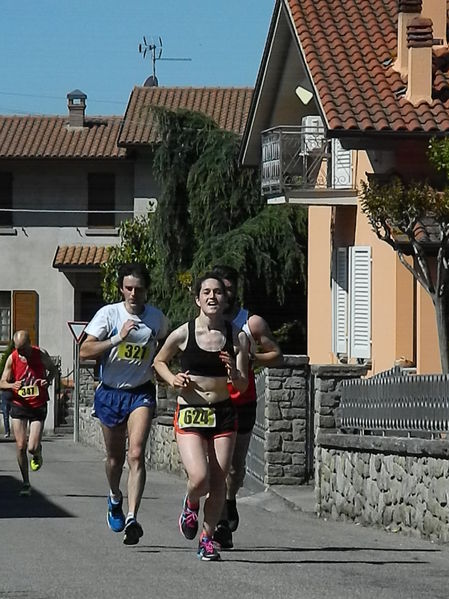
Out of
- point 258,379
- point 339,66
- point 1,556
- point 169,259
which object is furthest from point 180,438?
point 169,259

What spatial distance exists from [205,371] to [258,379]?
8913 mm

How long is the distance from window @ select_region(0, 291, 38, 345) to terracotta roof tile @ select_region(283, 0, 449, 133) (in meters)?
26.1

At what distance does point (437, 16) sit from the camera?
24812 mm

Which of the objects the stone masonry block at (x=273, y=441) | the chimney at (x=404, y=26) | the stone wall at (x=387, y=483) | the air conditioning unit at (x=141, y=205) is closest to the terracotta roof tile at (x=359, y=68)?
the chimney at (x=404, y=26)

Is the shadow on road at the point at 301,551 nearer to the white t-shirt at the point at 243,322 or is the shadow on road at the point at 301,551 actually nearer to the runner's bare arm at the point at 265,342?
the runner's bare arm at the point at 265,342

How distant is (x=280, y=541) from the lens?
12.2 meters

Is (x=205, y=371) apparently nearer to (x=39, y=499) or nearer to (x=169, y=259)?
(x=39, y=499)

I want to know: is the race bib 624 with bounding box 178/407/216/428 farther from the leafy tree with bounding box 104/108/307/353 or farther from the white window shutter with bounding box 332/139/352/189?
the leafy tree with bounding box 104/108/307/353

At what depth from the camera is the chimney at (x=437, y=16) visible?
80.8 feet

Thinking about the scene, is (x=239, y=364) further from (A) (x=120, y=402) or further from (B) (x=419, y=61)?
(B) (x=419, y=61)

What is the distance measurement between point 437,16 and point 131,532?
15.8 m

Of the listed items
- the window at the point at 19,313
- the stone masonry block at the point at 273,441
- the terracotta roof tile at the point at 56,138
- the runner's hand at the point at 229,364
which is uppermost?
the terracotta roof tile at the point at 56,138

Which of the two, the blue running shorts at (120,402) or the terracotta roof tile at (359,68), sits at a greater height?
the terracotta roof tile at (359,68)

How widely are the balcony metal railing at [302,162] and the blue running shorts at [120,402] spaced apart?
47.4 feet
